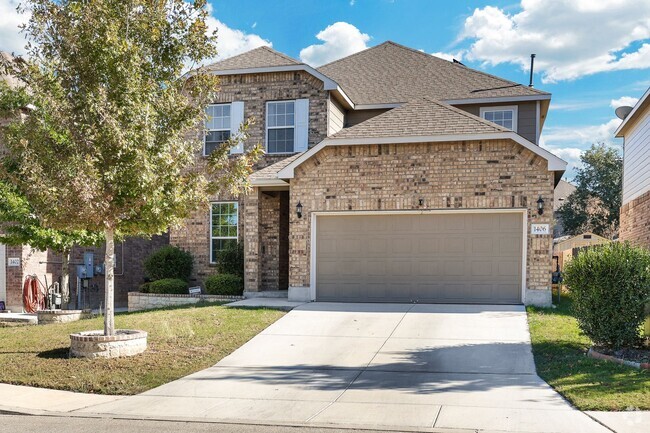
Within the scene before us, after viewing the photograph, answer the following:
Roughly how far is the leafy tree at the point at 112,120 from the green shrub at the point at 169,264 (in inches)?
309

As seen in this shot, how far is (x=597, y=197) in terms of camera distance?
118ft

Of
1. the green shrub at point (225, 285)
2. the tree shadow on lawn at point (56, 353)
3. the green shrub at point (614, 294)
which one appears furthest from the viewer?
the green shrub at point (225, 285)

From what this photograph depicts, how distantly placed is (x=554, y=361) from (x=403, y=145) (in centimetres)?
748

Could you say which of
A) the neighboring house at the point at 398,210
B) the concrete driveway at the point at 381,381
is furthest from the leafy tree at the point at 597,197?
the concrete driveway at the point at 381,381

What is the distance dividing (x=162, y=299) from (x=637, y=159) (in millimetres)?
14514

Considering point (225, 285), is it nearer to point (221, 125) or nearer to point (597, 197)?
point (221, 125)

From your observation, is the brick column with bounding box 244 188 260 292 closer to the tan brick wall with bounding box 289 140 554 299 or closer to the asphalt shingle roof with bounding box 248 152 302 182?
the asphalt shingle roof with bounding box 248 152 302 182

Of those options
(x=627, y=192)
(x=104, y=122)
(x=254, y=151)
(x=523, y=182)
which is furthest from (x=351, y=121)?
(x=104, y=122)

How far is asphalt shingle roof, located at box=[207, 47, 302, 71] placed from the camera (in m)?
19.1

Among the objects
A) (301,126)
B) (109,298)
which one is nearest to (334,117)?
(301,126)

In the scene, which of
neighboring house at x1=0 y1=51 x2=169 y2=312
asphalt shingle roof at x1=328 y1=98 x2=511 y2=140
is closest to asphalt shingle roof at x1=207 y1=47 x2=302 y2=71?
asphalt shingle roof at x1=328 y1=98 x2=511 y2=140

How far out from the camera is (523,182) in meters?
14.8

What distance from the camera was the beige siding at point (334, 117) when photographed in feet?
61.7

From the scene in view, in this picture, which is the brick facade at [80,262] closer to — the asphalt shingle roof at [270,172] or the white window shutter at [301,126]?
the asphalt shingle roof at [270,172]
